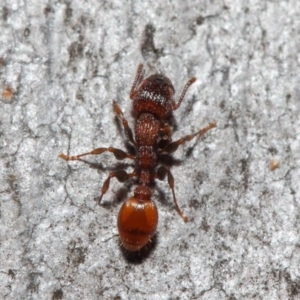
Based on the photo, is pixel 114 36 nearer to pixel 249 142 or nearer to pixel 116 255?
pixel 249 142

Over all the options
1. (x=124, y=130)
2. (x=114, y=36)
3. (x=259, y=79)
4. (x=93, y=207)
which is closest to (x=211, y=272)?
(x=93, y=207)

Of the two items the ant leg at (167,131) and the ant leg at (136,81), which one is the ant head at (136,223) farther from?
the ant leg at (136,81)

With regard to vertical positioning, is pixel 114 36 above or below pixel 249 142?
above

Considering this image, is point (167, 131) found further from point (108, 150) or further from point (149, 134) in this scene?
point (108, 150)

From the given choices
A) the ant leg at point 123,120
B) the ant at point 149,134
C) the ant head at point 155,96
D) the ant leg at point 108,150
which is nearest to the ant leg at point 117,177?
the ant at point 149,134

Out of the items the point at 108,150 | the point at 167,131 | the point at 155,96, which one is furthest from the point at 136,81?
the point at 108,150

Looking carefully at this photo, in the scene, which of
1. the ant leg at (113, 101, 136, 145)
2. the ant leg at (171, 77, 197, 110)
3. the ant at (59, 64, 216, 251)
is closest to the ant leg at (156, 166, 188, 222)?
the ant at (59, 64, 216, 251)

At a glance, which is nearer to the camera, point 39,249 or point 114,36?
point 39,249
